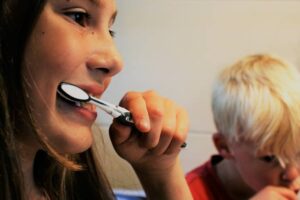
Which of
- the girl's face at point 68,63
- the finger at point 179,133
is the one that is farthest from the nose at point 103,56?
the finger at point 179,133

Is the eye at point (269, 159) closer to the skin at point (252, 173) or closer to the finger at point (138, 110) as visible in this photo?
the skin at point (252, 173)

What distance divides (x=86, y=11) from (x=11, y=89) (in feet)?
0.36

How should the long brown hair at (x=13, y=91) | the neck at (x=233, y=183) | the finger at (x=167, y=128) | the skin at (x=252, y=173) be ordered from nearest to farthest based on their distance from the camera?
the long brown hair at (x=13, y=91) → the finger at (x=167, y=128) → the skin at (x=252, y=173) → the neck at (x=233, y=183)

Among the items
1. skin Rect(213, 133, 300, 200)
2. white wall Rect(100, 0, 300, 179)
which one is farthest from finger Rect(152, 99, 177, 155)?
white wall Rect(100, 0, 300, 179)

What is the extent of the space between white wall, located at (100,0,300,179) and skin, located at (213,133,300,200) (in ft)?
0.61

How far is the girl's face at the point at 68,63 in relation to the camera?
16.0 inches

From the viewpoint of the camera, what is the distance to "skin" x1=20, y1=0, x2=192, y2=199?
406 mm

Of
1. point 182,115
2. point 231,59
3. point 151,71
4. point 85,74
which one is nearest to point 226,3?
point 231,59

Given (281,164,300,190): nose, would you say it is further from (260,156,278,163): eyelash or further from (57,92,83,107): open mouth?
(57,92,83,107): open mouth

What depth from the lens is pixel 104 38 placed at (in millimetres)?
448

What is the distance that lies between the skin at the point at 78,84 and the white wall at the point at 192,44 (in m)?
0.51

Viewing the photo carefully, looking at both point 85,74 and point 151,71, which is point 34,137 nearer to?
point 85,74

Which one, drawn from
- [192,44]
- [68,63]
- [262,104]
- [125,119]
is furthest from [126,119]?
[192,44]

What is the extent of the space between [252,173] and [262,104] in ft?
0.44
